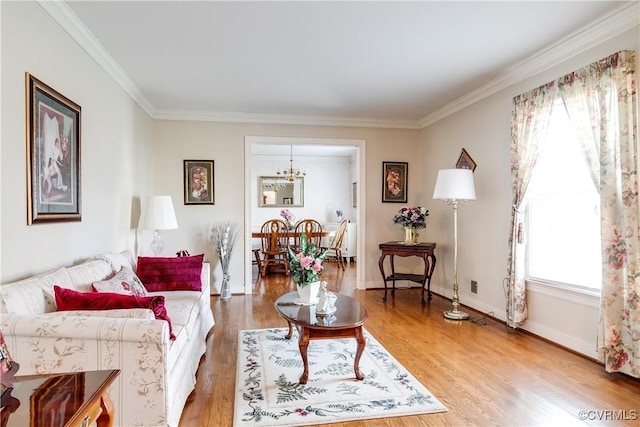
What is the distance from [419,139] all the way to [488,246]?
87.0 inches

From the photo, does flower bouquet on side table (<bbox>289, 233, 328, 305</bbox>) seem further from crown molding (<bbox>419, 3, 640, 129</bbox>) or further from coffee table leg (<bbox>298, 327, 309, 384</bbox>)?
crown molding (<bbox>419, 3, 640, 129</bbox>)

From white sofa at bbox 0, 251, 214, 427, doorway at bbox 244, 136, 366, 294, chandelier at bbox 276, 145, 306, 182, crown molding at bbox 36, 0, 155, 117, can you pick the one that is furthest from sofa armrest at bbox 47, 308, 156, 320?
chandelier at bbox 276, 145, 306, 182

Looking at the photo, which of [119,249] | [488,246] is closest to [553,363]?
[488,246]

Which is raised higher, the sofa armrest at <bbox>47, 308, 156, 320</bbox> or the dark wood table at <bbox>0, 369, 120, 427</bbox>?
the sofa armrest at <bbox>47, 308, 156, 320</bbox>

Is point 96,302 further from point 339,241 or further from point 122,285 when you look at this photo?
point 339,241

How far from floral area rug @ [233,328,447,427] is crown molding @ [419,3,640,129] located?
114 inches

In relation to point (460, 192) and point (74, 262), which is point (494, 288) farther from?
point (74, 262)

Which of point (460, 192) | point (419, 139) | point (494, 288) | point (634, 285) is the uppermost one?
point (419, 139)

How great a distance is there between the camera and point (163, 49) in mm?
2965

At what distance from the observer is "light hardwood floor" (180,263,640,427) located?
2.01 metres

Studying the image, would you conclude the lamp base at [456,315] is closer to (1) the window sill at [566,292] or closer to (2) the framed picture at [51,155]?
(1) the window sill at [566,292]

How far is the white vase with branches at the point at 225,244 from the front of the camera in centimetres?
477

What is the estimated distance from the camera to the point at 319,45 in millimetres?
2896

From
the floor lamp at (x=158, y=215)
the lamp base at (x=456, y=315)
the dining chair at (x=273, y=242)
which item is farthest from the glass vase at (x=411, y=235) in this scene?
the floor lamp at (x=158, y=215)
